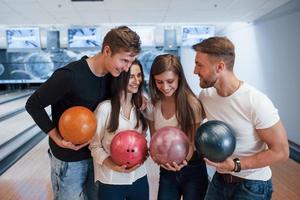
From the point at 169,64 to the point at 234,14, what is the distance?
3.40m

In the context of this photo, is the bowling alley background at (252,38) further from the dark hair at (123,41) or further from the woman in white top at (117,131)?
the dark hair at (123,41)

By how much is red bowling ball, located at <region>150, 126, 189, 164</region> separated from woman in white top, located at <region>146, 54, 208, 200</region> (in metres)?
0.09

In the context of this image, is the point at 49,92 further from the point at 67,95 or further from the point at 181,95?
the point at 181,95

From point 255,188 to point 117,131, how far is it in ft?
1.66

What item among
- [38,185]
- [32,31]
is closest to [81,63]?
[38,185]

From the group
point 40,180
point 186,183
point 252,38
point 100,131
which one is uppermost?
point 252,38

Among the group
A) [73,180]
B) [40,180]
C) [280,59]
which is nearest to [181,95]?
[73,180]

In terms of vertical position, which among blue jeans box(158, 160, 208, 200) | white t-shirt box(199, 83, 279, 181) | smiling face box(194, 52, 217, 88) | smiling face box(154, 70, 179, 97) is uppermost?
smiling face box(194, 52, 217, 88)

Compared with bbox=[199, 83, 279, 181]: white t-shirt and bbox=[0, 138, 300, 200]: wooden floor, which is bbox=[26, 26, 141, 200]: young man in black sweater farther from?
bbox=[0, 138, 300, 200]: wooden floor

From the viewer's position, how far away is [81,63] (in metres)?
1.10

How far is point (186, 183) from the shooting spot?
1.21m

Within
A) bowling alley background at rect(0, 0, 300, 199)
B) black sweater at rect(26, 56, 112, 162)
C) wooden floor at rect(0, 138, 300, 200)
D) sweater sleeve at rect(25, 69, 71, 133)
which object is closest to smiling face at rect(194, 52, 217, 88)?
black sweater at rect(26, 56, 112, 162)

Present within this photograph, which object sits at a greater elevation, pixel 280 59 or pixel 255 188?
pixel 280 59

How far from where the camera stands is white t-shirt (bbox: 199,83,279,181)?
3.14 ft
